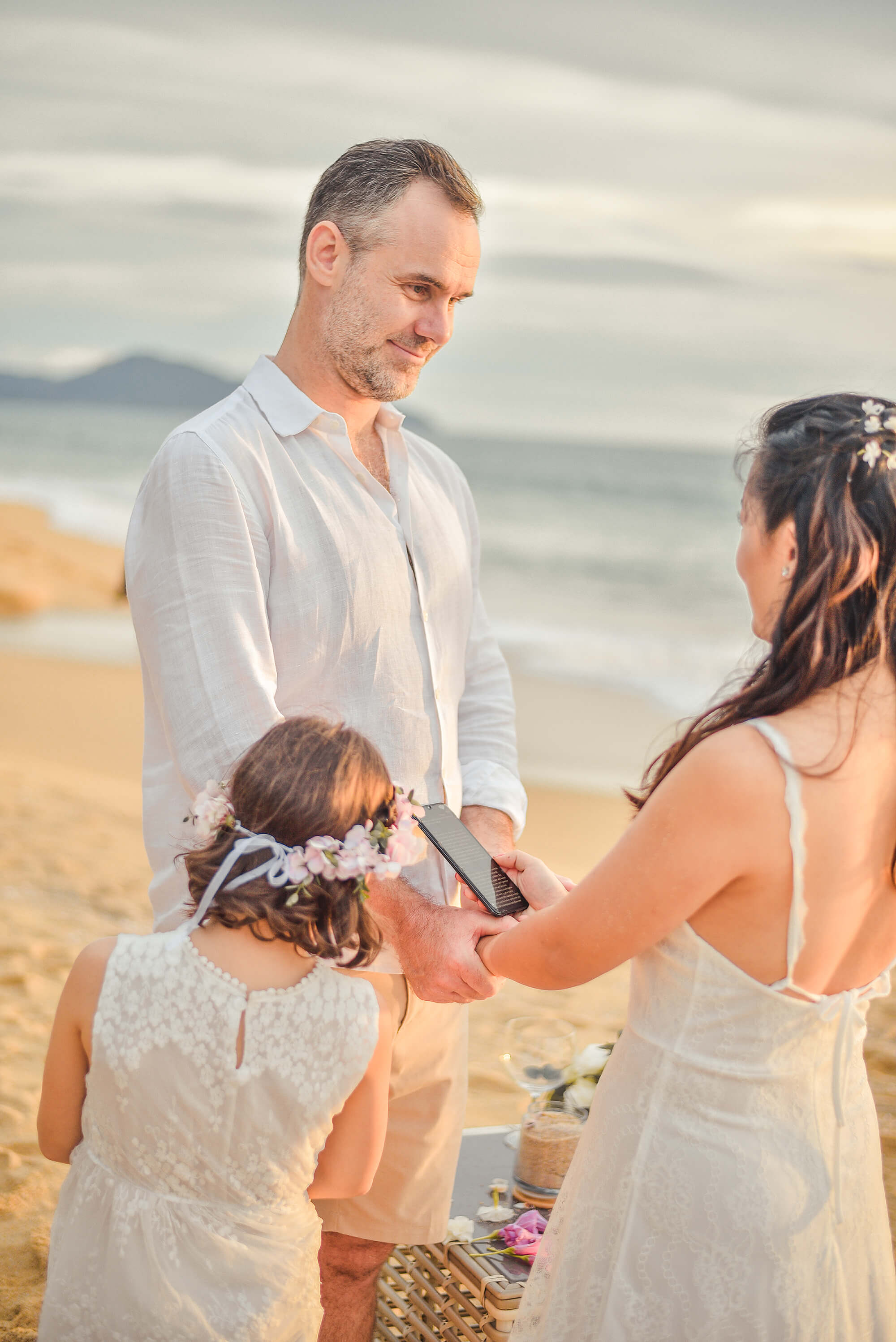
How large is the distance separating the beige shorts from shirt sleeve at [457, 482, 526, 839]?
433 mm

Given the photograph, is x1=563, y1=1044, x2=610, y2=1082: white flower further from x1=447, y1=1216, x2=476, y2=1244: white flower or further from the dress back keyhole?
the dress back keyhole

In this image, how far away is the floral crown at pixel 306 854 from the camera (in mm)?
1650

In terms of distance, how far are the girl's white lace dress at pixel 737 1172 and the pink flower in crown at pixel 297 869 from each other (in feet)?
1.68

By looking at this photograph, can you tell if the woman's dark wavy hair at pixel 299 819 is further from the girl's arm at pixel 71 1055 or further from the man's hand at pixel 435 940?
the man's hand at pixel 435 940

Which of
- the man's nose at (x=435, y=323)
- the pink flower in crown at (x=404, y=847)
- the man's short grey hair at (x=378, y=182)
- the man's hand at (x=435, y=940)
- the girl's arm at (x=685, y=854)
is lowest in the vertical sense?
the man's hand at (x=435, y=940)

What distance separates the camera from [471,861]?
6.88 ft

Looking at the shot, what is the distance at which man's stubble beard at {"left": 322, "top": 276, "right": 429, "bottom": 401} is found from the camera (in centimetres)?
222

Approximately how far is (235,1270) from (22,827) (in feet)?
18.5

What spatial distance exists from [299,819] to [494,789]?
0.81 m

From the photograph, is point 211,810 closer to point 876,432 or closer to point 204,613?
point 204,613

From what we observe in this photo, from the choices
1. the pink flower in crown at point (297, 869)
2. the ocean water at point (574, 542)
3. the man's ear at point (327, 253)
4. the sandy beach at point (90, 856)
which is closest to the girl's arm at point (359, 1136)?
the pink flower in crown at point (297, 869)

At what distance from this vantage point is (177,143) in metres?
23.5

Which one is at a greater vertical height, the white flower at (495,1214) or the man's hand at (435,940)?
the man's hand at (435,940)

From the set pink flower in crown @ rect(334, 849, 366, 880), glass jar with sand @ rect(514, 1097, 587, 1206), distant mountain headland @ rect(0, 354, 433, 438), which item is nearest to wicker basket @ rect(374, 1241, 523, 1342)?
A: glass jar with sand @ rect(514, 1097, 587, 1206)
